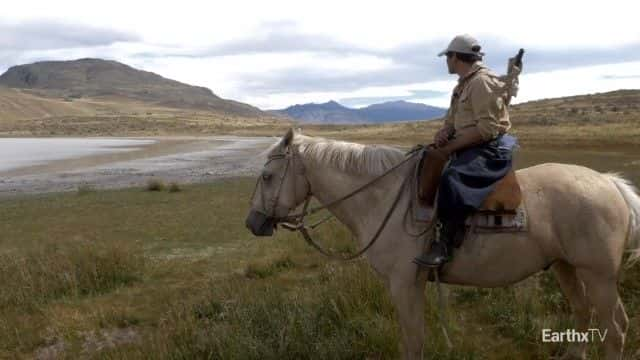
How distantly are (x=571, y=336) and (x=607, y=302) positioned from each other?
0.90m

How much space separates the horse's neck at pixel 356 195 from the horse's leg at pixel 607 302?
1.69 metres

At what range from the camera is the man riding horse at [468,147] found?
4496 millimetres

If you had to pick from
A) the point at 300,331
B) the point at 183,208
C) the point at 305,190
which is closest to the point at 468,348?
the point at 300,331

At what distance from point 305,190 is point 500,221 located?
1682 mm

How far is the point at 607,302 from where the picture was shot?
15.0ft

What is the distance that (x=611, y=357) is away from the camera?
4.76 metres

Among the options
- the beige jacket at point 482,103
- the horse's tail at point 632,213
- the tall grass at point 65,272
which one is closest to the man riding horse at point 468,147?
the beige jacket at point 482,103

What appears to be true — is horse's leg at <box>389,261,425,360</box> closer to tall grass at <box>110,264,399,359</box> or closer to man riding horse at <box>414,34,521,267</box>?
man riding horse at <box>414,34,521,267</box>

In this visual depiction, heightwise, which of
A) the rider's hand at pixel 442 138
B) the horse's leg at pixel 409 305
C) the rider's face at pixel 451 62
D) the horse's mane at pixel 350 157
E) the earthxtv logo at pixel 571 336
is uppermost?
the rider's face at pixel 451 62

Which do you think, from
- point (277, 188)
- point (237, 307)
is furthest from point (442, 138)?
point (237, 307)

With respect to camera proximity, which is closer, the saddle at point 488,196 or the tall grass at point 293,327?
the saddle at point 488,196

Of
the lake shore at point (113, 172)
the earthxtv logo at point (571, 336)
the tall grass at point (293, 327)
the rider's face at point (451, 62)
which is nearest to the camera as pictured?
the rider's face at point (451, 62)

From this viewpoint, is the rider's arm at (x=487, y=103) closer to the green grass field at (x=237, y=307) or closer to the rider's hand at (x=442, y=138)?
the rider's hand at (x=442, y=138)

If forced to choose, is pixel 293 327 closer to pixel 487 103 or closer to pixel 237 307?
pixel 237 307
